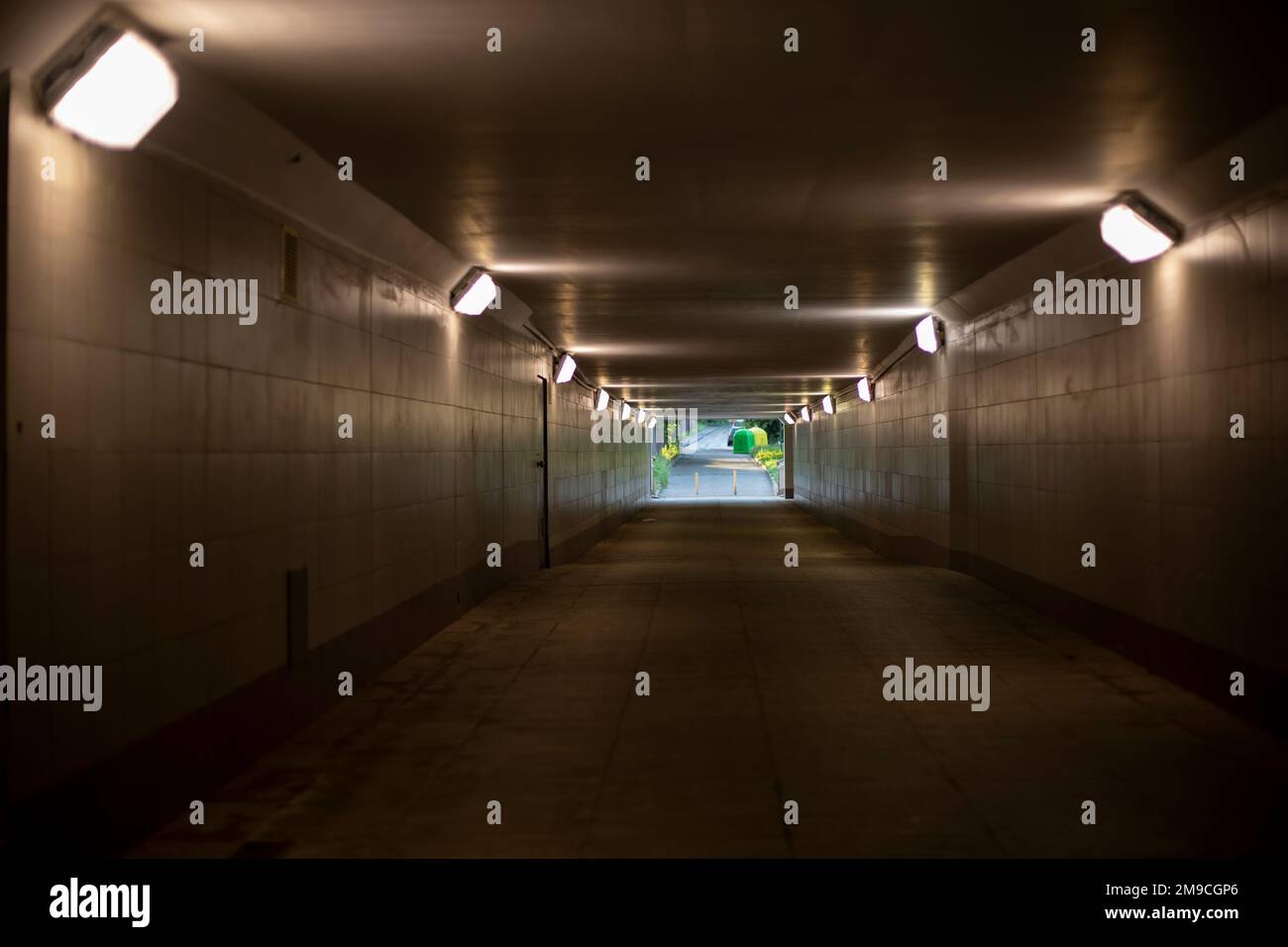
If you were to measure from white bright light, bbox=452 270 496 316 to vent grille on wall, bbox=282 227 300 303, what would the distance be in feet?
13.4

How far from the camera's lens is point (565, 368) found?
20516 millimetres

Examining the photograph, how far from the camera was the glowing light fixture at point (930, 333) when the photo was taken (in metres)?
16.7

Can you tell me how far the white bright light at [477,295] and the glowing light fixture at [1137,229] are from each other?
5627 mm

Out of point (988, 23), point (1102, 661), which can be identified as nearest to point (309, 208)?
point (988, 23)

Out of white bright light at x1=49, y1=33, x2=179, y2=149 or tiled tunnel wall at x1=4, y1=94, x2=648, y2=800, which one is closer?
tiled tunnel wall at x1=4, y1=94, x2=648, y2=800

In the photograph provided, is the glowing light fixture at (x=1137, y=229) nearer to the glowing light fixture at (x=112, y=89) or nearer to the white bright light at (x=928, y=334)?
the glowing light fixture at (x=112, y=89)

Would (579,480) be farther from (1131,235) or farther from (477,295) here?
(1131,235)

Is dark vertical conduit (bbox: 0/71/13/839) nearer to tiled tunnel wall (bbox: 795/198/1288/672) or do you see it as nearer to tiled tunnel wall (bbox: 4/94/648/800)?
tiled tunnel wall (bbox: 4/94/648/800)

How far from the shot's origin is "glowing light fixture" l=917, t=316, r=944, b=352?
16719mm

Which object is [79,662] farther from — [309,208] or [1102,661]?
[1102,661]

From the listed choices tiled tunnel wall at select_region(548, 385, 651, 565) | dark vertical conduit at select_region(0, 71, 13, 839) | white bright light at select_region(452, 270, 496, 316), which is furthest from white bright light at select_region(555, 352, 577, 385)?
dark vertical conduit at select_region(0, 71, 13, 839)

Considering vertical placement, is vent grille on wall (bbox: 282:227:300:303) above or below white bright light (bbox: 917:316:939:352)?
below
